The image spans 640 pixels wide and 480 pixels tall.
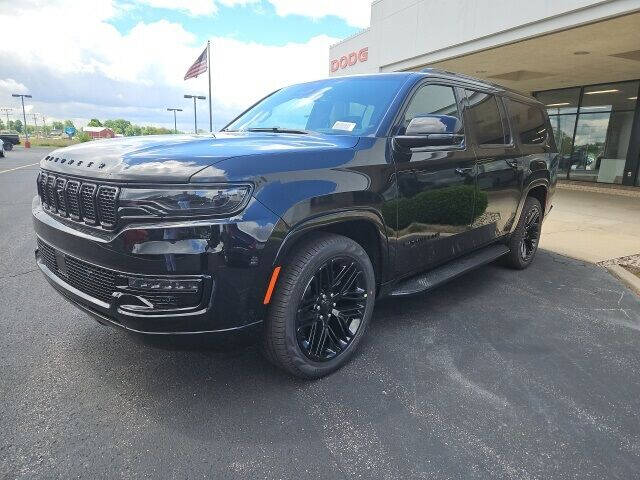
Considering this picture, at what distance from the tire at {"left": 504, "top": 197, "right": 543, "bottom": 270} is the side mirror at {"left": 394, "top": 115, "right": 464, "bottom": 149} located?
2447 mm

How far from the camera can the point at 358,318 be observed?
2.92 metres

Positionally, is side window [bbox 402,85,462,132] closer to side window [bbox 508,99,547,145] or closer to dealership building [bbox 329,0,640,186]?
side window [bbox 508,99,547,145]

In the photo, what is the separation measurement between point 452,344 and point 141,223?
2337 millimetres

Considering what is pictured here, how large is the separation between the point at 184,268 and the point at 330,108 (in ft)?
6.31

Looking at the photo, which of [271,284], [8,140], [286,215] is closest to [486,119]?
[286,215]

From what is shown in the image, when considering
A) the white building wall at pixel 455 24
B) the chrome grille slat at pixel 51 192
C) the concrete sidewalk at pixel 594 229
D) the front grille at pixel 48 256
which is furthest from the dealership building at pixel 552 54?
the front grille at pixel 48 256

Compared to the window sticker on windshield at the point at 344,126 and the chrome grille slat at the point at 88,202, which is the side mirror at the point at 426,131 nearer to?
the window sticker on windshield at the point at 344,126

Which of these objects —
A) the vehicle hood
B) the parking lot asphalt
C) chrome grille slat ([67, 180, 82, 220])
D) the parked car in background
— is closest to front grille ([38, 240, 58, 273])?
chrome grille slat ([67, 180, 82, 220])

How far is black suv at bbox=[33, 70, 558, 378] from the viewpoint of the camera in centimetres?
206

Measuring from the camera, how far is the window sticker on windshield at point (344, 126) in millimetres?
3054

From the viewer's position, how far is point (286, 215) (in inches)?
88.7

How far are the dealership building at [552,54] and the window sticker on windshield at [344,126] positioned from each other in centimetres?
757

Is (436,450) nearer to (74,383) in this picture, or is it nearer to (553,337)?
(553,337)

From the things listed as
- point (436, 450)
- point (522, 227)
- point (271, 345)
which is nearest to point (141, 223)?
point (271, 345)
